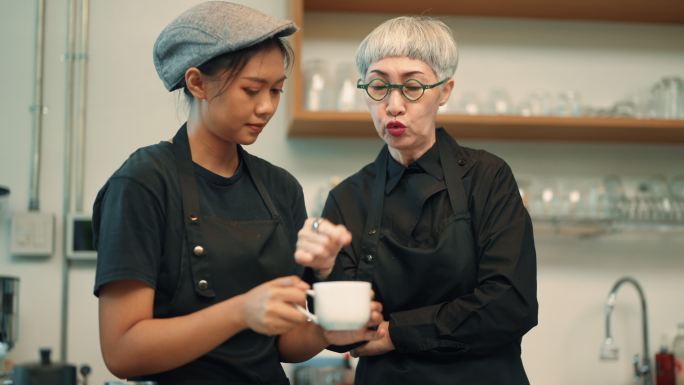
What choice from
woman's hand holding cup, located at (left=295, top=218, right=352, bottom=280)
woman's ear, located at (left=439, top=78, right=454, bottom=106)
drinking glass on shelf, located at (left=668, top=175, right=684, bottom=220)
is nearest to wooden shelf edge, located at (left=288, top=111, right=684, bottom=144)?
drinking glass on shelf, located at (left=668, top=175, right=684, bottom=220)

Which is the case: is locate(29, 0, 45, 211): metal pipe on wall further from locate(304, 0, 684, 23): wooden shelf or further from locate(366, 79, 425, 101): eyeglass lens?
locate(366, 79, 425, 101): eyeglass lens

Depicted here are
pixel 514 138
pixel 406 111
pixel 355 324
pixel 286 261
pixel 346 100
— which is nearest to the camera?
pixel 355 324

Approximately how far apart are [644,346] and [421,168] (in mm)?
2052

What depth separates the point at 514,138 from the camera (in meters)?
3.40

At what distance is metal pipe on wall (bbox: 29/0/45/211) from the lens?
3221 millimetres

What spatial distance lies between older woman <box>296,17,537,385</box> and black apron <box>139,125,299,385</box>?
19 cm

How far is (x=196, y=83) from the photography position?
1.52 meters

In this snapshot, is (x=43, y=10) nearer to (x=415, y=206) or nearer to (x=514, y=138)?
(x=514, y=138)

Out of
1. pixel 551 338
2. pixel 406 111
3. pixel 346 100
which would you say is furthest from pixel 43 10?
pixel 551 338

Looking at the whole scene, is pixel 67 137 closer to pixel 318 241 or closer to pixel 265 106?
pixel 265 106

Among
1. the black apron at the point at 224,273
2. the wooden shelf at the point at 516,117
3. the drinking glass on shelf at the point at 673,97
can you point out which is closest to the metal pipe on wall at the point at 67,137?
the wooden shelf at the point at 516,117

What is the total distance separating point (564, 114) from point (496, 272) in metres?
1.85

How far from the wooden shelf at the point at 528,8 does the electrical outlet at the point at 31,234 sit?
126 cm

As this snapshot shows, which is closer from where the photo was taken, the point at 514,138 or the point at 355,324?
the point at 355,324
